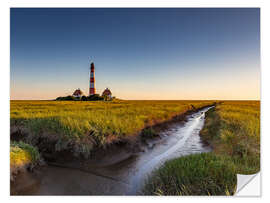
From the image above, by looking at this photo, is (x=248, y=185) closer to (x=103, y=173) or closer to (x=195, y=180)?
(x=195, y=180)

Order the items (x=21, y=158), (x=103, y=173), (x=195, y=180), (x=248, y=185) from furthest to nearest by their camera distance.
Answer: (x=103, y=173) → (x=21, y=158) → (x=248, y=185) → (x=195, y=180)

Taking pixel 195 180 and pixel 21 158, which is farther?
pixel 21 158

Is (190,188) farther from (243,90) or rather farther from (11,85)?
(11,85)

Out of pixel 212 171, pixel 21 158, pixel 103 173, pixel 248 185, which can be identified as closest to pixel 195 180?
pixel 212 171

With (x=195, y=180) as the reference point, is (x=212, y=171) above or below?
above

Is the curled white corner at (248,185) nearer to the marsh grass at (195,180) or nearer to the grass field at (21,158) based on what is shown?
the marsh grass at (195,180)

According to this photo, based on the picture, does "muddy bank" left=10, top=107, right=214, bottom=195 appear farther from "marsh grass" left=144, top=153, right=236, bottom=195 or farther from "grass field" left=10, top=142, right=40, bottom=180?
"marsh grass" left=144, top=153, right=236, bottom=195

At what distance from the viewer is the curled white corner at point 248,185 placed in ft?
8.54

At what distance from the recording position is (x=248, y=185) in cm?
276

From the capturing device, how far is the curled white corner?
8.54 feet

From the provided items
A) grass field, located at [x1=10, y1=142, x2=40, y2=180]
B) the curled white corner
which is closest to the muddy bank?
grass field, located at [x1=10, y1=142, x2=40, y2=180]
